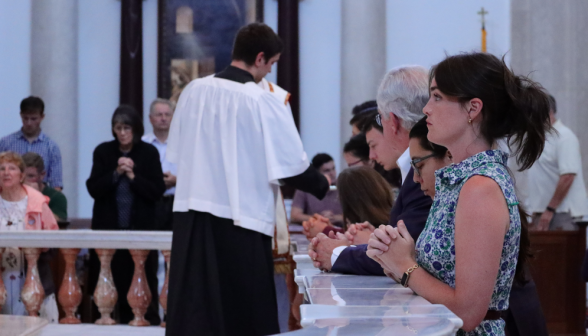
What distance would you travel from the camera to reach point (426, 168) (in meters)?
2.44

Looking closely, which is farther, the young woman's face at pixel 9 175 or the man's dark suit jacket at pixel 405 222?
the young woman's face at pixel 9 175

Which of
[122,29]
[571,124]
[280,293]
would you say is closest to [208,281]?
[280,293]

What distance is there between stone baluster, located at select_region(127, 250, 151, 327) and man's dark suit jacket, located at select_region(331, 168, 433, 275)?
8.57 ft

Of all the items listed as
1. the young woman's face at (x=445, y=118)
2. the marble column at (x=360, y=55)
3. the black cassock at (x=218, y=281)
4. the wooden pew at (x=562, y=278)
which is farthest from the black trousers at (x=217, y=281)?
the marble column at (x=360, y=55)

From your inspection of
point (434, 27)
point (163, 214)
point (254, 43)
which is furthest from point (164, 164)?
point (434, 27)

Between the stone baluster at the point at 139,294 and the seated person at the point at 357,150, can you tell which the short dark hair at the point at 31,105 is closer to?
the stone baluster at the point at 139,294

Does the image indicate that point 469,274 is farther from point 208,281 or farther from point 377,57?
point 377,57

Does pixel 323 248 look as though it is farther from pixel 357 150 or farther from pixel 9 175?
pixel 9 175

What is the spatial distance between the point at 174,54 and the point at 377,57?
8.81ft

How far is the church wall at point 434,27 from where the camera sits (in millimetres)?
10172

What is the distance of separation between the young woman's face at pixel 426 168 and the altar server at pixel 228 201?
5.80 feet

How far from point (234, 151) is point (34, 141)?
423cm

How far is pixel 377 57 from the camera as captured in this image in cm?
981

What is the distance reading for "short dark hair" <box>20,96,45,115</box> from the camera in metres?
7.53
